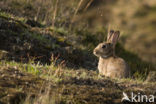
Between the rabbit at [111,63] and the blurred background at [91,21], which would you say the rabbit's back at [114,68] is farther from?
the blurred background at [91,21]

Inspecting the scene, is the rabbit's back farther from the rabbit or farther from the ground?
the ground

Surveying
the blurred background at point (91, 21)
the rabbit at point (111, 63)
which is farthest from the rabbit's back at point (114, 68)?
the blurred background at point (91, 21)

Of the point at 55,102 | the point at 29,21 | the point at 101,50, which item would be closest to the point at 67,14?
the point at 29,21

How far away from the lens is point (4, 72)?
14.7 ft

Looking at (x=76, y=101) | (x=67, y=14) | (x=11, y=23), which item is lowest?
(x=76, y=101)

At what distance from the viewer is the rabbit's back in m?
6.25

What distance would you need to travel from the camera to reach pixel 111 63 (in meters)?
6.57

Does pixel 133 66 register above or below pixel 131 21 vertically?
below

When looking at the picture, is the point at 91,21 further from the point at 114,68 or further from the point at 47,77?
the point at 47,77

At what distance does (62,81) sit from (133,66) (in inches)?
186

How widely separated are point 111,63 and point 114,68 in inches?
8.3

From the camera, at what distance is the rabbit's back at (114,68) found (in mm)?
6254

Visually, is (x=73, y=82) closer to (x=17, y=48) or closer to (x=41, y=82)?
(x=41, y=82)

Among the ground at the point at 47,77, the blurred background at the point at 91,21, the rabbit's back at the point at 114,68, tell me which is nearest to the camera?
the ground at the point at 47,77
